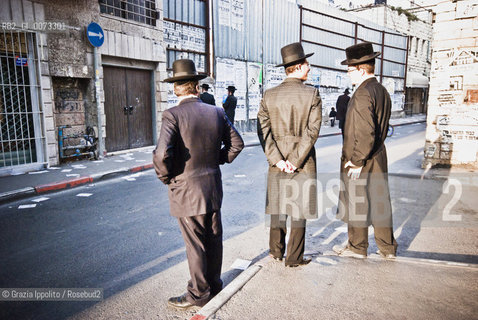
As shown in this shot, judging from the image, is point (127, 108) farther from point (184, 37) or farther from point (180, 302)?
point (180, 302)

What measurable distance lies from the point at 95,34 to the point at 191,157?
27.2ft

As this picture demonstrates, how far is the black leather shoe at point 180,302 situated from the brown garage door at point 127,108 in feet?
28.6

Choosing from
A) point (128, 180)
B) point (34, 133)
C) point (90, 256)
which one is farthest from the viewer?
point (34, 133)

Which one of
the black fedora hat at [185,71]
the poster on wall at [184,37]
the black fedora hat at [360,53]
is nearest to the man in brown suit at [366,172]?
the black fedora hat at [360,53]

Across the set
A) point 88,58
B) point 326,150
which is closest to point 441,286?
point 326,150

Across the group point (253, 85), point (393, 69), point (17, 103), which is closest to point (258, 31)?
point (253, 85)

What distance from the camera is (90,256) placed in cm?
377

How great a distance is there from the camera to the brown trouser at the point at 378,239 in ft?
11.4

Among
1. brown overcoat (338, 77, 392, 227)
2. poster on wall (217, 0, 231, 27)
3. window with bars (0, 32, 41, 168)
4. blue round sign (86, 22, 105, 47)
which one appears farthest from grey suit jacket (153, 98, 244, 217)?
poster on wall (217, 0, 231, 27)

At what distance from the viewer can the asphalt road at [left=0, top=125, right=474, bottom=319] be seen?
3232 mm

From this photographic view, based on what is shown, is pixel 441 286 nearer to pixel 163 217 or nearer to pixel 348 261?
pixel 348 261

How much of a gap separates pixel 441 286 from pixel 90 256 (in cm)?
347

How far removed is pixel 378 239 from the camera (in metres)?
3.54

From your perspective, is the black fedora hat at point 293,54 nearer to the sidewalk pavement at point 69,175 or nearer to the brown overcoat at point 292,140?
the brown overcoat at point 292,140
